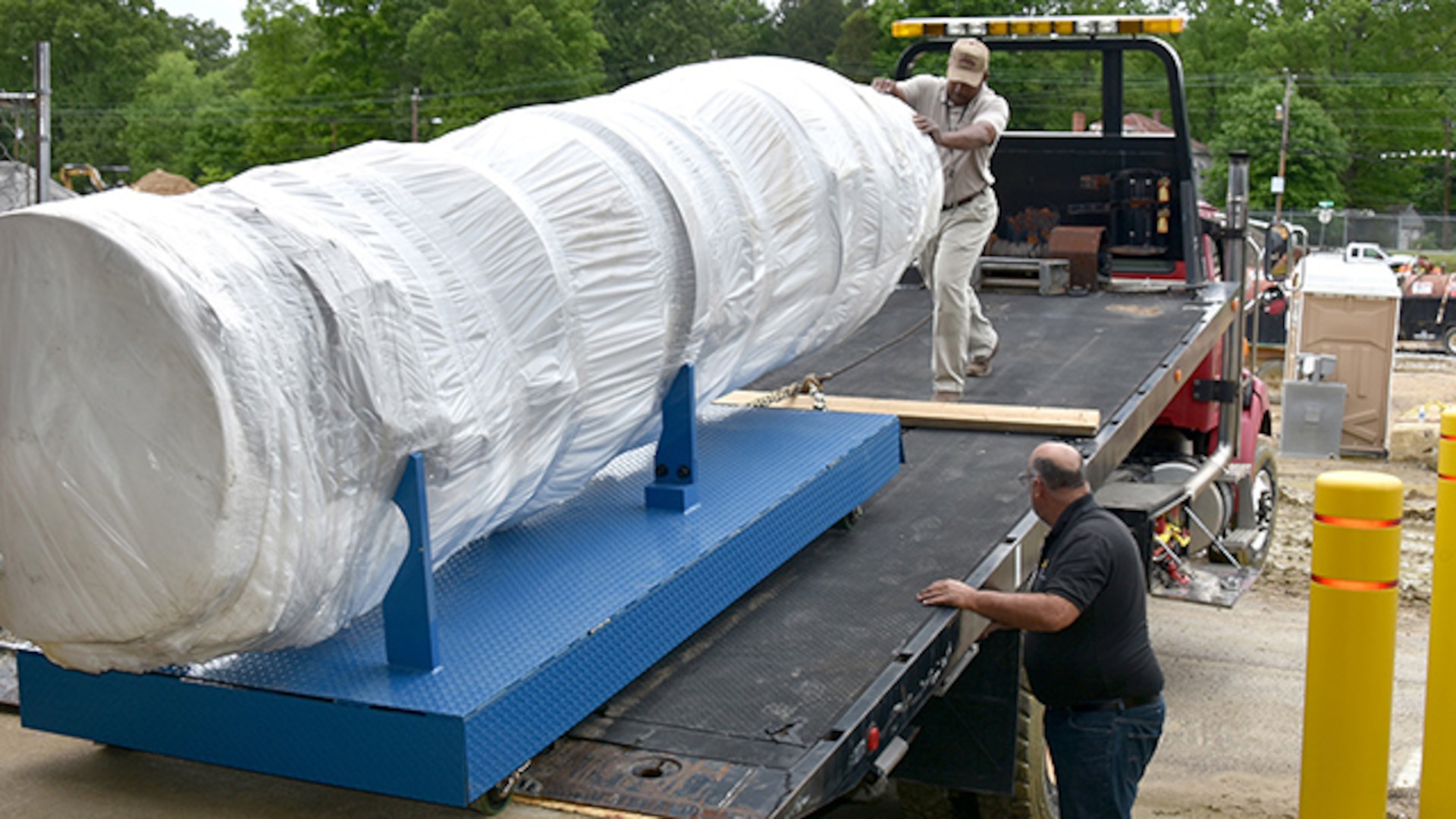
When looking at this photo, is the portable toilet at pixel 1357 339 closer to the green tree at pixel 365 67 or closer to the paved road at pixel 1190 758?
the paved road at pixel 1190 758

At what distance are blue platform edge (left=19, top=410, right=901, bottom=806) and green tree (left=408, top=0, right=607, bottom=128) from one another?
5271 cm

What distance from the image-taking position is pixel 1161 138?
9914 mm

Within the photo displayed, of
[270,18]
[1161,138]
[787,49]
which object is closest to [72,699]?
[1161,138]

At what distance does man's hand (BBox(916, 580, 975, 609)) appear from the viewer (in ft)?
15.9

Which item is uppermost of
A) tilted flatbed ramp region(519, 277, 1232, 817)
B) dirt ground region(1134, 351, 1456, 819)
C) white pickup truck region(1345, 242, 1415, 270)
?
tilted flatbed ramp region(519, 277, 1232, 817)

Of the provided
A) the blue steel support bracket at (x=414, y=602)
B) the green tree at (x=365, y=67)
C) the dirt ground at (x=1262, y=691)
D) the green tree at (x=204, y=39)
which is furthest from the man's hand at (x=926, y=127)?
the green tree at (x=204, y=39)

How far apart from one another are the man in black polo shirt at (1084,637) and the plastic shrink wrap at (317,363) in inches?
49.2

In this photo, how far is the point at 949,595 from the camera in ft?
15.9

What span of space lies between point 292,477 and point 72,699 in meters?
1.09

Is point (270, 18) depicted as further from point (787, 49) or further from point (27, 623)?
point (27, 623)

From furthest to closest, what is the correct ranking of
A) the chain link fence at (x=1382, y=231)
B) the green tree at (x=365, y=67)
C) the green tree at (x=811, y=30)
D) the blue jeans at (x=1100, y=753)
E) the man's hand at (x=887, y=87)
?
1. the green tree at (x=811, y=30)
2. the green tree at (x=365, y=67)
3. the chain link fence at (x=1382, y=231)
4. the man's hand at (x=887, y=87)
5. the blue jeans at (x=1100, y=753)

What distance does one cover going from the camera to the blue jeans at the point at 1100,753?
198 inches

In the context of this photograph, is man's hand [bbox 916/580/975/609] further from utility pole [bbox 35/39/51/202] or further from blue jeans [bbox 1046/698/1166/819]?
utility pole [bbox 35/39/51/202]

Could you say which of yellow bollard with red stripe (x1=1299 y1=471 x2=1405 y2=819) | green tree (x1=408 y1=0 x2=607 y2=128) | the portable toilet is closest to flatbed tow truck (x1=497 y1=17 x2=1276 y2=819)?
yellow bollard with red stripe (x1=1299 y1=471 x2=1405 y2=819)
